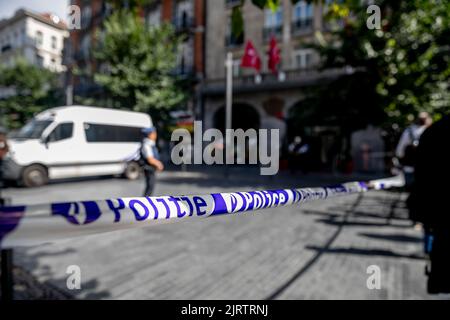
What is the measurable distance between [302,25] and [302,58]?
Result: 2094 millimetres

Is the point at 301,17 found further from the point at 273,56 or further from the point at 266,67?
the point at 273,56

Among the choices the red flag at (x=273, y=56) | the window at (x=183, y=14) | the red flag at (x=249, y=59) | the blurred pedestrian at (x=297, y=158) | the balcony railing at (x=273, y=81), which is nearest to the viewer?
the red flag at (x=249, y=59)

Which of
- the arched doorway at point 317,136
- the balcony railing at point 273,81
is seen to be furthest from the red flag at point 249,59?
the balcony railing at point 273,81

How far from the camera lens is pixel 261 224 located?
225 inches

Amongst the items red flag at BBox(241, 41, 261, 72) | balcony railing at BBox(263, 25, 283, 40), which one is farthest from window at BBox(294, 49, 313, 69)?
red flag at BBox(241, 41, 261, 72)

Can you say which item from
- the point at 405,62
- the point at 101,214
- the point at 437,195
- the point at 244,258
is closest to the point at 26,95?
the point at 244,258

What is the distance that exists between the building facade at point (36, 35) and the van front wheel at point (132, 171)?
237 cm

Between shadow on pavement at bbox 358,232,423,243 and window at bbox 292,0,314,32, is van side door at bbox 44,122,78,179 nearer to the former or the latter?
shadow on pavement at bbox 358,232,423,243

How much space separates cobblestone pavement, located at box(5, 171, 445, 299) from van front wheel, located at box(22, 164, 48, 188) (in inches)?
233

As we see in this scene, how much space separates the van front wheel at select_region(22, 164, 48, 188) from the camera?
29.7 feet

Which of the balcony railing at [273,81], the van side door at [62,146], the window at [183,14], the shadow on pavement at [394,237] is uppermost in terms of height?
the window at [183,14]

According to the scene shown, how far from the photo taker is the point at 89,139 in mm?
3268

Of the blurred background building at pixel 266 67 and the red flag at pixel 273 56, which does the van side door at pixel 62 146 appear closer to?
the blurred background building at pixel 266 67

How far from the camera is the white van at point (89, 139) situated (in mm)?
2717
